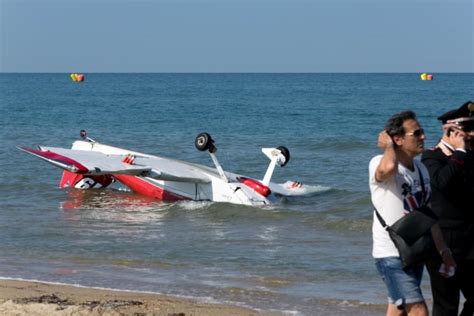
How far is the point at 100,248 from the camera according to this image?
38.9 feet

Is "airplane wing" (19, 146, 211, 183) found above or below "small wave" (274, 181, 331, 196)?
above

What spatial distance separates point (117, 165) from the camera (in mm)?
16531

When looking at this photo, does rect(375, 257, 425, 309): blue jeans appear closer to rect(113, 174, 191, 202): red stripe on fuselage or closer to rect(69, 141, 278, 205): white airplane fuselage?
rect(69, 141, 278, 205): white airplane fuselage

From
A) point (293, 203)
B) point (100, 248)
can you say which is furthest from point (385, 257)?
point (293, 203)

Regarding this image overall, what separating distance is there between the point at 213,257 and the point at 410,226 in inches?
249

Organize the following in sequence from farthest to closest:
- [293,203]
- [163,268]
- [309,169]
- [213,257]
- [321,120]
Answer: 1. [321,120]
2. [309,169]
3. [293,203]
4. [213,257]
5. [163,268]

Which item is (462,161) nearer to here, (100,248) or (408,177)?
(408,177)

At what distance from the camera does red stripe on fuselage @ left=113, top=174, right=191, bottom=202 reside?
17000 millimetres

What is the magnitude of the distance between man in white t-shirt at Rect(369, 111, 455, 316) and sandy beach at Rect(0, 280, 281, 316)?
2779mm

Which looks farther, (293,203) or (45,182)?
(45,182)

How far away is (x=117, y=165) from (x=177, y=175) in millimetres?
1114

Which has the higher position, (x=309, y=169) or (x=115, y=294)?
(x=309, y=169)

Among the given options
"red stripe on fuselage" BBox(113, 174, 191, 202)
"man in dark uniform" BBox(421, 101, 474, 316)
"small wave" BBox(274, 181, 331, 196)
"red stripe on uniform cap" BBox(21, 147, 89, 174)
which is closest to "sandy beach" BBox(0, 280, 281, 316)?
"man in dark uniform" BBox(421, 101, 474, 316)

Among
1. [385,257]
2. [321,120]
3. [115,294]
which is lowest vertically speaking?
[115,294]
